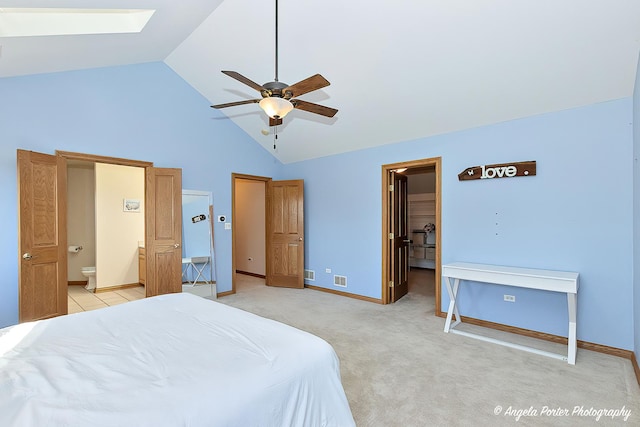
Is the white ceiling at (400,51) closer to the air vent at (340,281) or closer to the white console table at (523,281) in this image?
the white console table at (523,281)

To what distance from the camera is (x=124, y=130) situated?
4234 mm

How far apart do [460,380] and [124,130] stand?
16.2 ft

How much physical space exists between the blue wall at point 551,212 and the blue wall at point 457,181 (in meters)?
0.01

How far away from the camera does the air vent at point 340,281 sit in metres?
5.33

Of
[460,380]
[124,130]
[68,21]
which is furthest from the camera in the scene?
[124,130]

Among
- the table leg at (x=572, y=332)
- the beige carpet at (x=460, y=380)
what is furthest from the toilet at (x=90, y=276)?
the table leg at (x=572, y=332)

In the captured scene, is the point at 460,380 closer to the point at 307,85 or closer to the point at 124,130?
the point at 307,85

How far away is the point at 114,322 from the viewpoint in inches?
76.7

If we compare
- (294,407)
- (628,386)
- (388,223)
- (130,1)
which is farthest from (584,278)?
(130,1)

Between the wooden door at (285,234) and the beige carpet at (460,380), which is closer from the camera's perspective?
the beige carpet at (460,380)

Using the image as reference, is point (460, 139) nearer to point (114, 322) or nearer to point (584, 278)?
point (584, 278)

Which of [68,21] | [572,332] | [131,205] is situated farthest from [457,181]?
[131,205]

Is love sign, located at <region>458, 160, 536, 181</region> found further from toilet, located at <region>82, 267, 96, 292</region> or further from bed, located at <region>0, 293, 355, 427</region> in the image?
toilet, located at <region>82, 267, 96, 292</region>

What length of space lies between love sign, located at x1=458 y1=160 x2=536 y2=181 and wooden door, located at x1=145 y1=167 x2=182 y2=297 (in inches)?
159
